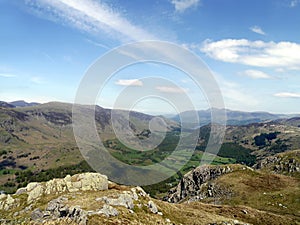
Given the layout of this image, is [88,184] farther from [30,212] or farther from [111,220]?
[111,220]

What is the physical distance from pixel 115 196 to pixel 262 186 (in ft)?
344

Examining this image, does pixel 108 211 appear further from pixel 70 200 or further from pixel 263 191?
pixel 263 191

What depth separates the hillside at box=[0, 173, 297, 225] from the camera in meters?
54.6

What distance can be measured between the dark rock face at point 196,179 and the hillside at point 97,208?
83.8 m

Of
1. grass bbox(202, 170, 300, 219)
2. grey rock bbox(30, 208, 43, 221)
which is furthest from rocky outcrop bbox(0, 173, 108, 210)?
grass bbox(202, 170, 300, 219)

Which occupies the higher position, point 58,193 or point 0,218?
point 58,193

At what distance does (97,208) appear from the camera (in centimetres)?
5559

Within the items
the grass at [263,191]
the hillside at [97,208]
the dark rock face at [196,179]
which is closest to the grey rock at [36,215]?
the hillside at [97,208]

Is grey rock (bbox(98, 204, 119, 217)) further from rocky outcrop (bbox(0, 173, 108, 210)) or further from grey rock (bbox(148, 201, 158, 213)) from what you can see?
rocky outcrop (bbox(0, 173, 108, 210))

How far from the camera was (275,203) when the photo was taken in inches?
4862

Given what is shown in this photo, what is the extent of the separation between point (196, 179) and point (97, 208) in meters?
140

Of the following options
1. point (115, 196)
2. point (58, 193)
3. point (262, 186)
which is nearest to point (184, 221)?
point (115, 196)

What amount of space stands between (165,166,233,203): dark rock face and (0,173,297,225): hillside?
83.8 m

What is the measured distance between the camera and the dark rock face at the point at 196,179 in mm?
176488
